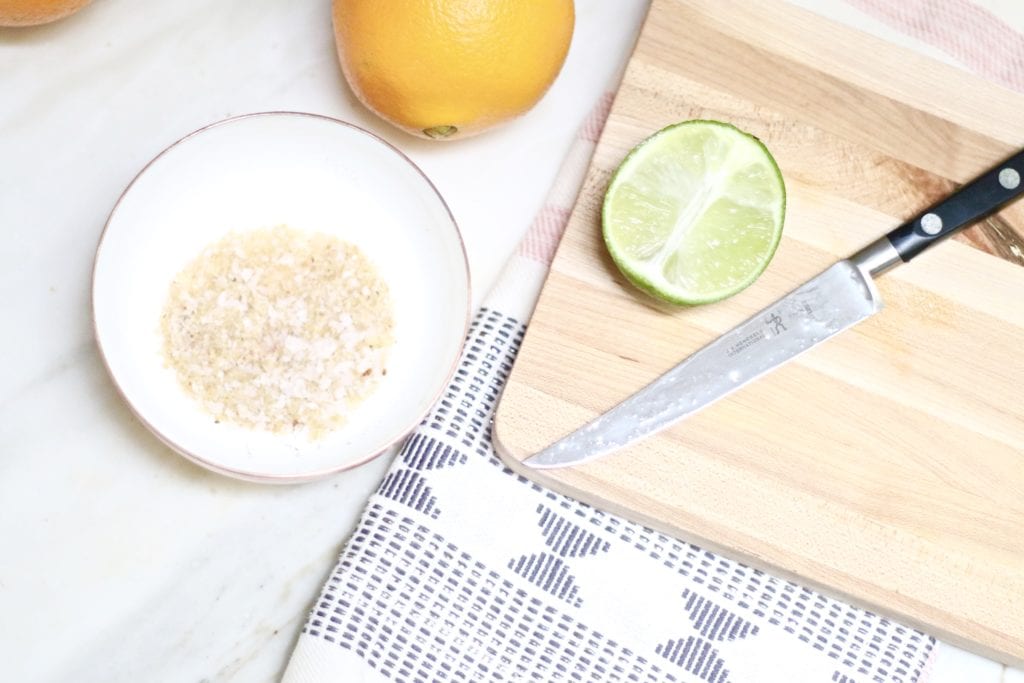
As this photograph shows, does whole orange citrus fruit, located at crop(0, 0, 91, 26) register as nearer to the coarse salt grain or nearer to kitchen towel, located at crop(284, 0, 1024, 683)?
the coarse salt grain

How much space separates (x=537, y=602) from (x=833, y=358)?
332 mm

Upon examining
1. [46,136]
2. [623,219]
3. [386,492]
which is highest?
[623,219]

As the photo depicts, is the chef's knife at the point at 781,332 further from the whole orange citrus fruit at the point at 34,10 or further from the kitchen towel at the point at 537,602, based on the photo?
the whole orange citrus fruit at the point at 34,10

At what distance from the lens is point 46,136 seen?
108cm

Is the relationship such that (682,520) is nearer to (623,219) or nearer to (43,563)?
(623,219)

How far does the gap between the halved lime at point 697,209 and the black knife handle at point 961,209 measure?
119mm

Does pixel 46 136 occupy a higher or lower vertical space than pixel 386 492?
higher

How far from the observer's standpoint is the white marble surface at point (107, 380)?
39.7 inches

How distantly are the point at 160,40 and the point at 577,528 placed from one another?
60 cm

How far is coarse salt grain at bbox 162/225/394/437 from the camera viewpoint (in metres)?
1.01

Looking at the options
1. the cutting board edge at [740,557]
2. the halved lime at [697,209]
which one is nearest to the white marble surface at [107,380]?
the cutting board edge at [740,557]

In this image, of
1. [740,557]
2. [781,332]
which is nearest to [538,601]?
[740,557]

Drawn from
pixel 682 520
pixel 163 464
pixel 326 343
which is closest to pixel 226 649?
pixel 163 464

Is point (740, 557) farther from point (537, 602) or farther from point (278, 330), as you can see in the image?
point (278, 330)
